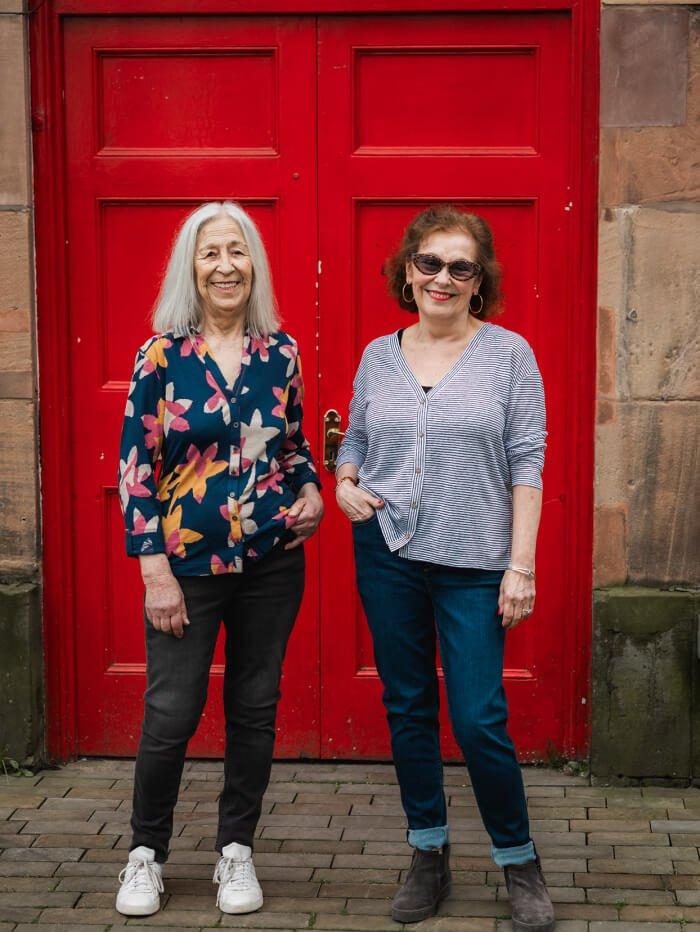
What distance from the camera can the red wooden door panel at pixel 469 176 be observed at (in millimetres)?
4977

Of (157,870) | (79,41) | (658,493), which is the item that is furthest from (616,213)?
(157,870)

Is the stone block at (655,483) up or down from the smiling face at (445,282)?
down

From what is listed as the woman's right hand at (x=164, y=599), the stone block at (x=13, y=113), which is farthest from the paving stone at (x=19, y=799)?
the stone block at (x=13, y=113)

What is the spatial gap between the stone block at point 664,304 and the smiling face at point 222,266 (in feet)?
5.26

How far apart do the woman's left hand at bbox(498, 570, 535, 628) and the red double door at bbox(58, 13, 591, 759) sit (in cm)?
143

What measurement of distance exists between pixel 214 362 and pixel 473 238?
2.59ft

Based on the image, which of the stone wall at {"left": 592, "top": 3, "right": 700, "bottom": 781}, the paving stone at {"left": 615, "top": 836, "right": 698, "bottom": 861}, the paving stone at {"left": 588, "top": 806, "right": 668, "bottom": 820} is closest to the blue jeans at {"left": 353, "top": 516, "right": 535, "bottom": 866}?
the paving stone at {"left": 615, "top": 836, "right": 698, "bottom": 861}

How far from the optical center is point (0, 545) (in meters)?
5.09

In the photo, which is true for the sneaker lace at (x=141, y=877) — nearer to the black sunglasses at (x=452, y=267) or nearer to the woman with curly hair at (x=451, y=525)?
the woman with curly hair at (x=451, y=525)

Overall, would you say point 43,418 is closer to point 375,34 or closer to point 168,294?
point 168,294

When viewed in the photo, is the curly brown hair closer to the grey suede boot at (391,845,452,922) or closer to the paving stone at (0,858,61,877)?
the grey suede boot at (391,845,452,922)

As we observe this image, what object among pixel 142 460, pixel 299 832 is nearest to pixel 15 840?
pixel 299 832

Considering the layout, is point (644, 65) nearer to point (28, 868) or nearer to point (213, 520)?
point (213, 520)

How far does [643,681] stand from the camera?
4.89m
